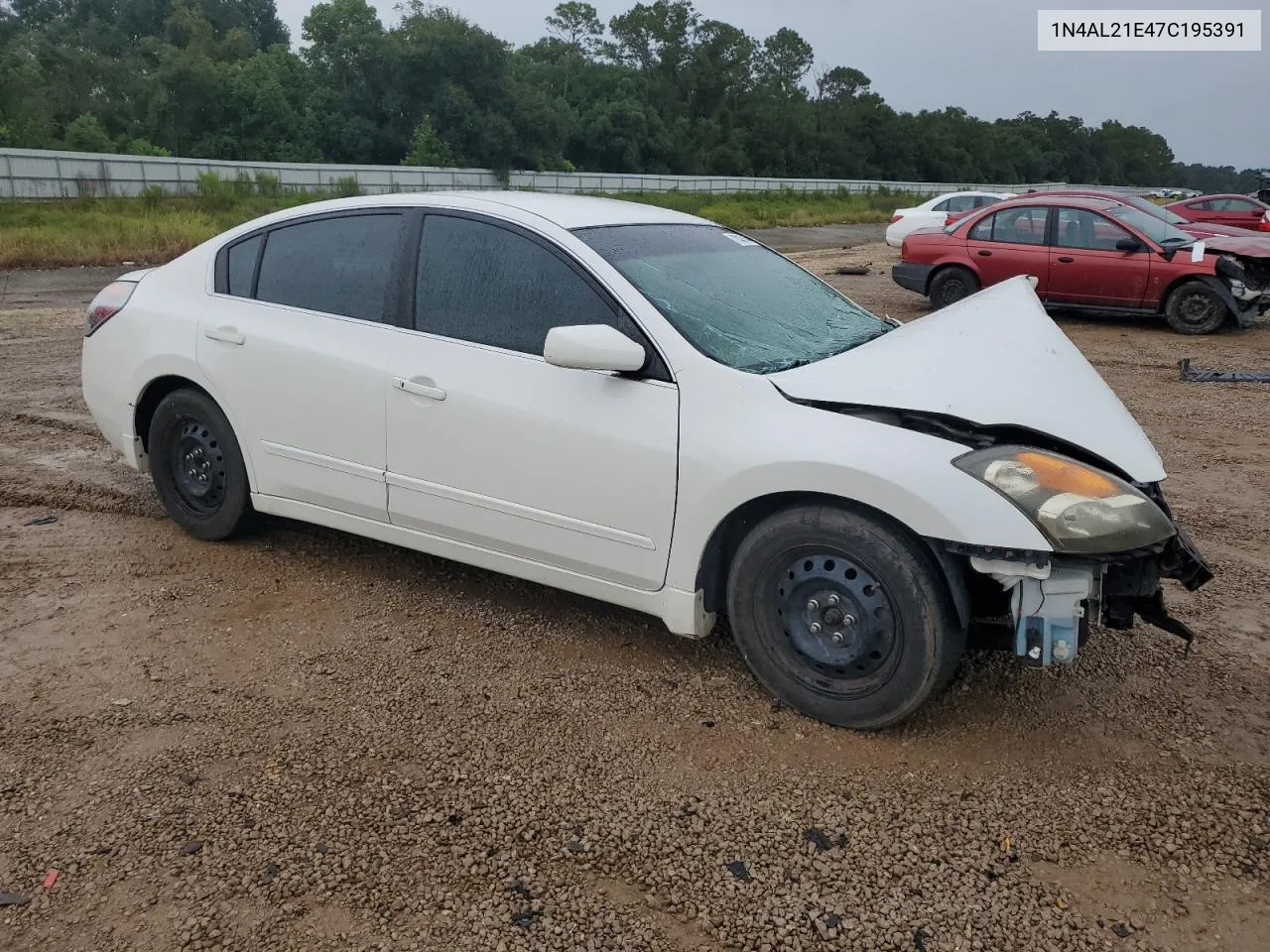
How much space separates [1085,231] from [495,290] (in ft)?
32.5

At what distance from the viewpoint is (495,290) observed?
388 cm

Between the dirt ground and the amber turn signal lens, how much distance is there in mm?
829

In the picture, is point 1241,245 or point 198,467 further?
point 1241,245

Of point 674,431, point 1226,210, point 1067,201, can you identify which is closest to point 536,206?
point 674,431

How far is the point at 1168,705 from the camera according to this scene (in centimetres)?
349

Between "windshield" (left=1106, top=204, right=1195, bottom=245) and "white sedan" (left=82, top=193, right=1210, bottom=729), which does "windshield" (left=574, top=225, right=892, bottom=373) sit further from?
"windshield" (left=1106, top=204, right=1195, bottom=245)

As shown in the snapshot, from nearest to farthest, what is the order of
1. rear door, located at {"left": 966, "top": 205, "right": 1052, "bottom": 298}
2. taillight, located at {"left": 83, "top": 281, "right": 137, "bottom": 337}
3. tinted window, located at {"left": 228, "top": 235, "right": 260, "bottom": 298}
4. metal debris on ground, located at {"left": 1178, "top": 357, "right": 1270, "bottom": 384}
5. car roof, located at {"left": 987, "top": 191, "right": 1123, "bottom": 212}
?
tinted window, located at {"left": 228, "top": 235, "right": 260, "bottom": 298} → taillight, located at {"left": 83, "top": 281, "right": 137, "bottom": 337} → metal debris on ground, located at {"left": 1178, "top": 357, "right": 1270, "bottom": 384} → car roof, located at {"left": 987, "top": 191, "right": 1123, "bottom": 212} → rear door, located at {"left": 966, "top": 205, "right": 1052, "bottom": 298}

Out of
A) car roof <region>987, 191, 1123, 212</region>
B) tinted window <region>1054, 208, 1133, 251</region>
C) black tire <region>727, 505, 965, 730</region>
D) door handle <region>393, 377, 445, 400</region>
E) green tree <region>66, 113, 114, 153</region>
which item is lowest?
black tire <region>727, 505, 965, 730</region>

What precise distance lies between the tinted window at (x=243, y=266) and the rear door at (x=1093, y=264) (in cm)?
989

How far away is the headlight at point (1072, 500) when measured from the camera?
2906mm

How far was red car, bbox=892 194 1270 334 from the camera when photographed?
450 inches

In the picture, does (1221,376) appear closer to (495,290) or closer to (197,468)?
(495,290)

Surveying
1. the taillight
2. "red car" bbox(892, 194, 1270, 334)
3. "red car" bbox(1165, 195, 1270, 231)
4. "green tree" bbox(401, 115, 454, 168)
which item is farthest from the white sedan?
"green tree" bbox(401, 115, 454, 168)

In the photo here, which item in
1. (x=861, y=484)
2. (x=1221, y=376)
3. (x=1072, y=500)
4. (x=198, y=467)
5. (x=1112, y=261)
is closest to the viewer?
(x=1072, y=500)
